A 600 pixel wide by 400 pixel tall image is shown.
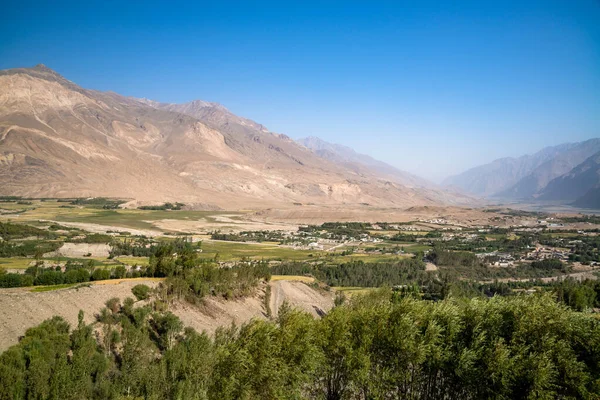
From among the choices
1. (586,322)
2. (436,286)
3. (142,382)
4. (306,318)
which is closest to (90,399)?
(142,382)

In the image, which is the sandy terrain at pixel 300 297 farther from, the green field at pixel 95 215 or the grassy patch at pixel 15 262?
the green field at pixel 95 215

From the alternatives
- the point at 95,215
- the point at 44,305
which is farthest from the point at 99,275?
the point at 95,215

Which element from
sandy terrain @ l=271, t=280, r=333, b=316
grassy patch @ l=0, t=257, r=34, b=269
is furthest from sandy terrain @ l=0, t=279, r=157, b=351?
grassy patch @ l=0, t=257, r=34, b=269

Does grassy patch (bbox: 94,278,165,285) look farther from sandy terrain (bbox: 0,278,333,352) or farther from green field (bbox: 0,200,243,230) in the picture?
green field (bbox: 0,200,243,230)

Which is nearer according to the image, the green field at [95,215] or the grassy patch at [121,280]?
the grassy patch at [121,280]

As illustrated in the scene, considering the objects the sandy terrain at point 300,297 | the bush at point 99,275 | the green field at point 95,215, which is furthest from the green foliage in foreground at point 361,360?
the green field at point 95,215

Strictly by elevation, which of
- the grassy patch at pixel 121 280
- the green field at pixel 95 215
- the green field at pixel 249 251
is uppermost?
the green field at pixel 95 215

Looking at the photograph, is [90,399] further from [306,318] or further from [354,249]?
[354,249]
